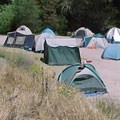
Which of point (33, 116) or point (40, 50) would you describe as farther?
point (40, 50)

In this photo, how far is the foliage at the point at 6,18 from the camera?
38000 millimetres

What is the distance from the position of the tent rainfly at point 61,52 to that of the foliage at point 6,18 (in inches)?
726

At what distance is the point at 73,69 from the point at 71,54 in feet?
26.0

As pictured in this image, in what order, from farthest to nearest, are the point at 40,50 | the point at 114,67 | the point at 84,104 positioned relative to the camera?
the point at 40,50
the point at 114,67
the point at 84,104

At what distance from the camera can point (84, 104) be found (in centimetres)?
581

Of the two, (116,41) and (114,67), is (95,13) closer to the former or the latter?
(116,41)

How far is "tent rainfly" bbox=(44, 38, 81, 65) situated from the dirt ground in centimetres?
90

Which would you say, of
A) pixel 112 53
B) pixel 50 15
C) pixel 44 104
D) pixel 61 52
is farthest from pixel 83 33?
pixel 44 104

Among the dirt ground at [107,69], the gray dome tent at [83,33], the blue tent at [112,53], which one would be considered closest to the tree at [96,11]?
the gray dome tent at [83,33]

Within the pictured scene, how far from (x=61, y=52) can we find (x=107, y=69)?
2.92 m

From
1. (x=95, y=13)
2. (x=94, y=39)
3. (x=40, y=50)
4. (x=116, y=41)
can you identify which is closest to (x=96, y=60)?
(x=40, y=50)

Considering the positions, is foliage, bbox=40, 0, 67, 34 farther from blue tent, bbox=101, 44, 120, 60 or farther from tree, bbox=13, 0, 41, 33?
blue tent, bbox=101, 44, 120, 60

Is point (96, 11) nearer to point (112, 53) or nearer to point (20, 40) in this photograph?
point (20, 40)

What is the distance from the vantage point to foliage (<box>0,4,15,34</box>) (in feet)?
125
